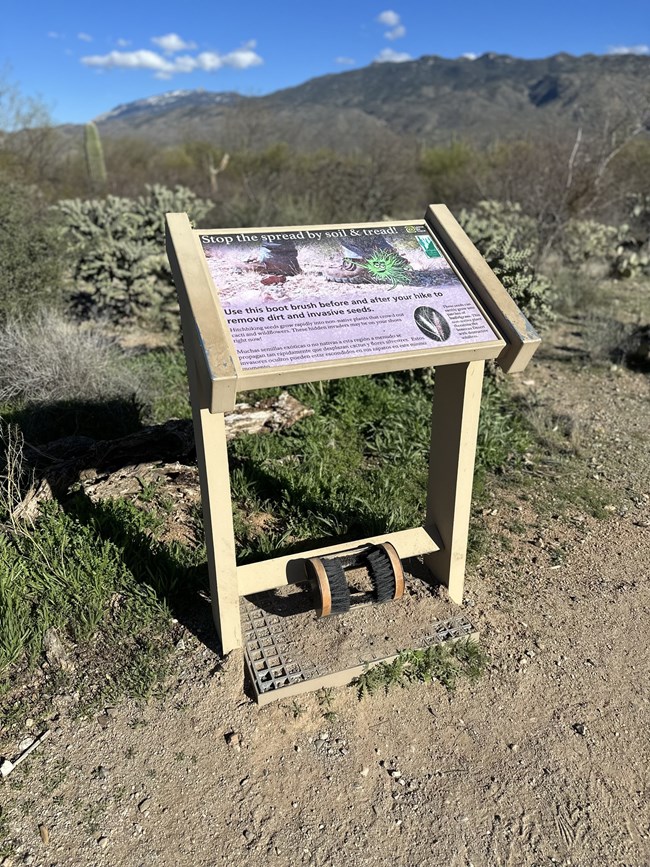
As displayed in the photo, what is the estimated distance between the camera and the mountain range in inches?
2271

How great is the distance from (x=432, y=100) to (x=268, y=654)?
116 metres

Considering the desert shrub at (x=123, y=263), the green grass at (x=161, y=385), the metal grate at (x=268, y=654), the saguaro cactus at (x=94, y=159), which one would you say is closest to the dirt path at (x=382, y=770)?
the metal grate at (x=268, y=654)

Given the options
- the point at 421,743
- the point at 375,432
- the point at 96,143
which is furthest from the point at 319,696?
the point at 96,143

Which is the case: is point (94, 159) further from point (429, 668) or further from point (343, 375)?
point (429, 668)

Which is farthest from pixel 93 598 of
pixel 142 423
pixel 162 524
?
pixel 142 423

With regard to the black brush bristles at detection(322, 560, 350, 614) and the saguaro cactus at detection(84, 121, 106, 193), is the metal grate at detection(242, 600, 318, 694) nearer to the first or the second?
the black brush bristles at detection(322, 560, 350, 614)

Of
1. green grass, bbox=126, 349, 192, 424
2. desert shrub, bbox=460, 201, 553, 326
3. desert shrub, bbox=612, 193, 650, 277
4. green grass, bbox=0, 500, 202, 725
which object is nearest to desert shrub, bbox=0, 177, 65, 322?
green grass, bbox=126, 349, 192, 424

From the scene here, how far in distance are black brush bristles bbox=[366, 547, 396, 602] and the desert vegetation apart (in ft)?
0.93

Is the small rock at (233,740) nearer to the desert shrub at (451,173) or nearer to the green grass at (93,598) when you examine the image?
the green grass at (93,598)

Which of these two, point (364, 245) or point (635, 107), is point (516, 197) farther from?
point (364, 245)

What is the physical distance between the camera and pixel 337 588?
8.43ft

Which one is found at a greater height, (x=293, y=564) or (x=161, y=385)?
(x=293, y=564)

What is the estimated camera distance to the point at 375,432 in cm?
460

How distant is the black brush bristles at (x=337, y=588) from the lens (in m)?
2.56
